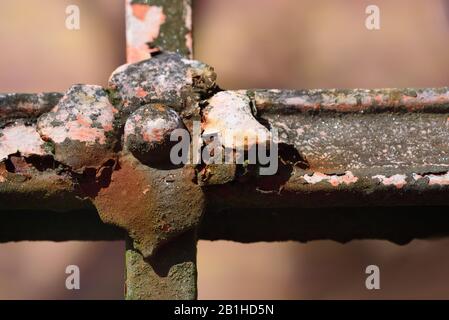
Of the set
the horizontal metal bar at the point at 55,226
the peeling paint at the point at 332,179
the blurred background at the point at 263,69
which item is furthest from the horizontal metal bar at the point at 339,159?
the blurred background at the point at 263,69

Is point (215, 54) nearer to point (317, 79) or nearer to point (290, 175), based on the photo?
point (317, 79)

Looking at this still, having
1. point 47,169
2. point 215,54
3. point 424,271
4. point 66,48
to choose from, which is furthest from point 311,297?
point 47,169
